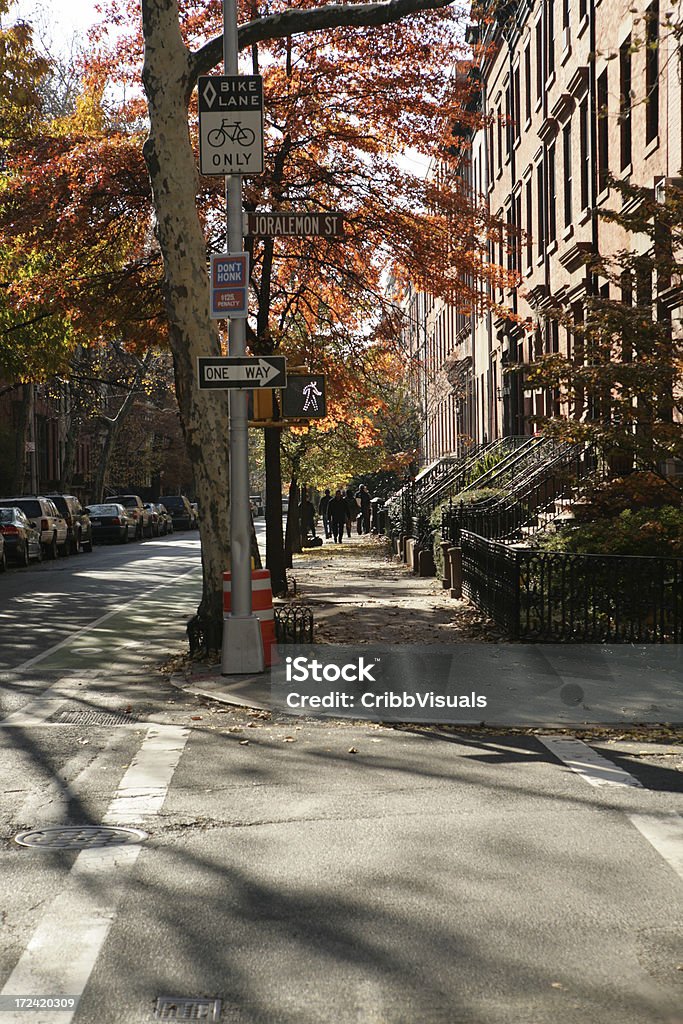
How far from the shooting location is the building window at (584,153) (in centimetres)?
2712

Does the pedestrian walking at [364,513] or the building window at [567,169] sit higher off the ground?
the building window at [567,169]

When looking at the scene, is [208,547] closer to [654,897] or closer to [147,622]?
[147,622]

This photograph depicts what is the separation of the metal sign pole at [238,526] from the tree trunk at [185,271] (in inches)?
55.6

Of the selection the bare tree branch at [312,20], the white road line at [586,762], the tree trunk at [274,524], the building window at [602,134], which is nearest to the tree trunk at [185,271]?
the bare tree branch at [312,20]

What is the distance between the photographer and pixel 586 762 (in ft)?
27.2

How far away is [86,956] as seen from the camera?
470 centimetres

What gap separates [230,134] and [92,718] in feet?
18.2

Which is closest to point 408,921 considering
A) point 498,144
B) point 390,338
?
point 390,338

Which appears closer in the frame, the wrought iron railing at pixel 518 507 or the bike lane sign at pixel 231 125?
the bike lane sign at pixel 231 125

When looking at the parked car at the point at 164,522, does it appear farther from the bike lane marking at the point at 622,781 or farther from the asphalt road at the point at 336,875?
the bike lane marking at the point at 622,781

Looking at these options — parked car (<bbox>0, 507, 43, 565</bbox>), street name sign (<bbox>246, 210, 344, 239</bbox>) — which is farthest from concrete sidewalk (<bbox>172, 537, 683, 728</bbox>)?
parked car (<bbox>0, 507, 43, 565</bbox>)

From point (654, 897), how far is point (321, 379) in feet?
34.5

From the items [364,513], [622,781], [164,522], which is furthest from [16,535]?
[164,522]

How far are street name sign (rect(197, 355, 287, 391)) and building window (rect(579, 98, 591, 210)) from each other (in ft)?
55.5
